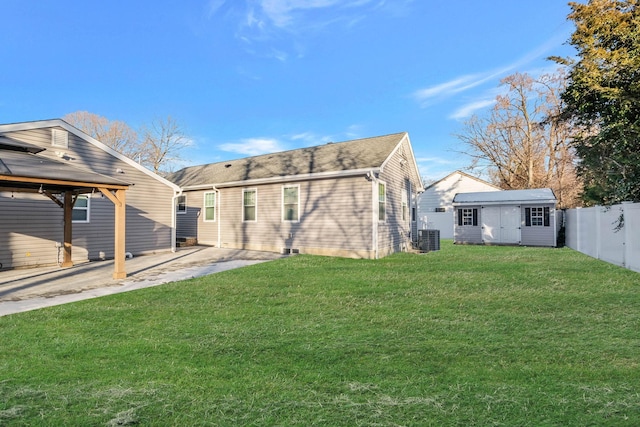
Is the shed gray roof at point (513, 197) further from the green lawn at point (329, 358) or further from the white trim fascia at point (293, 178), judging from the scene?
the green lawn at point (329, 358)

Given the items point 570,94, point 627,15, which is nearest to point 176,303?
point 570,94

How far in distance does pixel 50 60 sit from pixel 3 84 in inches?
183

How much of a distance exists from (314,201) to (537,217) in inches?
503

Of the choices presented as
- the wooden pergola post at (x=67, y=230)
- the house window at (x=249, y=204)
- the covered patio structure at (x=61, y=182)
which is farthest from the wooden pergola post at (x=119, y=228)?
the house window at (x=249, y=204)

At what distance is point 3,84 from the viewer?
20.6 meters

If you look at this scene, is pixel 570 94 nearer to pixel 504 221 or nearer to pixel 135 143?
pixel 504 221

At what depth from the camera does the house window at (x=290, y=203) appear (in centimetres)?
1352

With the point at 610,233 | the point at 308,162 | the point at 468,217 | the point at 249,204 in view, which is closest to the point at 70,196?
the point at 249,204

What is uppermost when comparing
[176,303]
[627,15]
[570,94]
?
[627,15]

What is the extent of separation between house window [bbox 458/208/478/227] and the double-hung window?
18486mm

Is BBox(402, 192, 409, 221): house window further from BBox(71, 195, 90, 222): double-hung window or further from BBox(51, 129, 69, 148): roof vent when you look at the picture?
BBox(51, 129, 69, 148): roof vent

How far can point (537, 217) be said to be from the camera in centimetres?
1791

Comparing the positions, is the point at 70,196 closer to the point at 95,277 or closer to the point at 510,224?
the point at 95,277

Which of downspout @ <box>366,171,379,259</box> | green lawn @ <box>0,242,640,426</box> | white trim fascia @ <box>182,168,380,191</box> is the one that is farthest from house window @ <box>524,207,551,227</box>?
green lawn @ <box>0,242,640,426</box>
